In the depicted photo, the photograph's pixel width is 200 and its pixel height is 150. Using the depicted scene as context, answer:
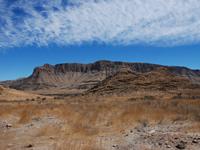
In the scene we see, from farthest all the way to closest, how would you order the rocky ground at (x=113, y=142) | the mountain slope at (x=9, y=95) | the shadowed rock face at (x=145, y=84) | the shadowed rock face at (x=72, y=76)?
1. the shadowed rock face at (x=72, y=76)
2. the mountain slope at (x=9, y=95)
3. the shadowed rock face at (x=145, y=84)
4. the rocky ground at (x=113, y=142)

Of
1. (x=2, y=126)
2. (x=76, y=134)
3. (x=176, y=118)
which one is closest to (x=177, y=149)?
(x=76, y=134)

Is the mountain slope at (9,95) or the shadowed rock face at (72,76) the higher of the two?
the shadowed rock face at (72,76)

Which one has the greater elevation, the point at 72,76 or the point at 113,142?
the point at 72,76

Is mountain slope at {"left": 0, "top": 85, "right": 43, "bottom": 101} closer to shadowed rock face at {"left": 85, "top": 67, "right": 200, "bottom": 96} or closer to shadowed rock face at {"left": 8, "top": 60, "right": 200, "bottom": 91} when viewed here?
shadowed rock face at {"left": 85, "top": 67, "right": 200, "bottom": 96}

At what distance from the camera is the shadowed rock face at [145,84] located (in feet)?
131

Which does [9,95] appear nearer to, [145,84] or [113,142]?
[145,84]

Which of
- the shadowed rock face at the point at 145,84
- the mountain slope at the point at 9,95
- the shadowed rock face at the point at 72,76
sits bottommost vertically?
the mountain slope at the point at 9,95

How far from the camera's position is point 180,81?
146ft

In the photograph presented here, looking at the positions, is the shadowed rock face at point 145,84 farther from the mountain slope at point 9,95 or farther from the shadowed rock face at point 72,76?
the shadowed rock face at point 72,76

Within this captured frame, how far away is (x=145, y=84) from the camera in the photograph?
42.7 metres

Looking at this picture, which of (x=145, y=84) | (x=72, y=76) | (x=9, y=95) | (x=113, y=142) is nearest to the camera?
(x=113, y=142)

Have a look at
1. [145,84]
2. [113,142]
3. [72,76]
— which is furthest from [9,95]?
[72,76]

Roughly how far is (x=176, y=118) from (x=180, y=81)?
132ft

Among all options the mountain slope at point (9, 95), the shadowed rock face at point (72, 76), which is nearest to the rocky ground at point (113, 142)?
the mountain slope at point (9, 95)
